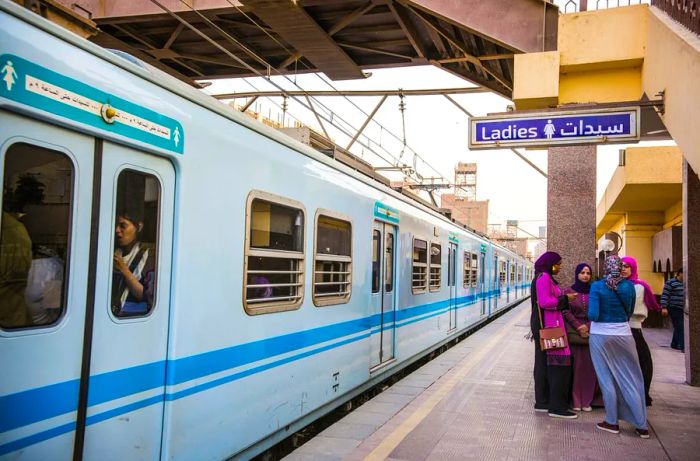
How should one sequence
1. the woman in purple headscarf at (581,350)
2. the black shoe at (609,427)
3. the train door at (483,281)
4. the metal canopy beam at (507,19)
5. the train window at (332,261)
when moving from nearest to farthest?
1. the train window at (332,261)
2. the black shoe at (609,427)
3. the woman in purple headscarf at (581,350)
4. the metal canopy beam at (507,19)
5. the train door at (483,281)

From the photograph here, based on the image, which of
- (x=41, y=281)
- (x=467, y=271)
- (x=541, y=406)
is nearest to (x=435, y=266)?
(x=467, y=271)

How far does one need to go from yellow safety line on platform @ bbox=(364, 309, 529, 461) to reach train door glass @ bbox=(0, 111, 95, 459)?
116 inches

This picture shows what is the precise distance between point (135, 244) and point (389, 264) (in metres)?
5.11

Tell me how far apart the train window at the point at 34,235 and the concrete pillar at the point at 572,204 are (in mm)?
9425

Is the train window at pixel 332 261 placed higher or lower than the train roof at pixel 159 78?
Answer: lower

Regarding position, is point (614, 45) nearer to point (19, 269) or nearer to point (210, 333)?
point (210, 333)

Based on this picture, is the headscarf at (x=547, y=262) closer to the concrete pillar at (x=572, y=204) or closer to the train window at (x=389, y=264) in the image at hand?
the train window at (x=389, y=264)

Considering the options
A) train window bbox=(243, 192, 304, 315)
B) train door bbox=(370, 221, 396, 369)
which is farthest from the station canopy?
train window bbox=(243, 192, 304, 315)

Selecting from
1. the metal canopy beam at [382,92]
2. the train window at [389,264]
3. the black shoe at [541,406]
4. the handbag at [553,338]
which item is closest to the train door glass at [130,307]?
the handbag at [553,338]

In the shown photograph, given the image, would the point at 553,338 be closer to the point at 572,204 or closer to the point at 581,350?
the point at 581,350

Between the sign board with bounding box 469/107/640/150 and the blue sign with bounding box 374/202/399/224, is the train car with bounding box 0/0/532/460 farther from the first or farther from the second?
the sign board with bounding box 469/107/640/150

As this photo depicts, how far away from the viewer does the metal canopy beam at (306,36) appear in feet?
36.5

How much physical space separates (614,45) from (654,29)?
3.04ft

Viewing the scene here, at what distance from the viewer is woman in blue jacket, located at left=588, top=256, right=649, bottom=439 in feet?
19.4
